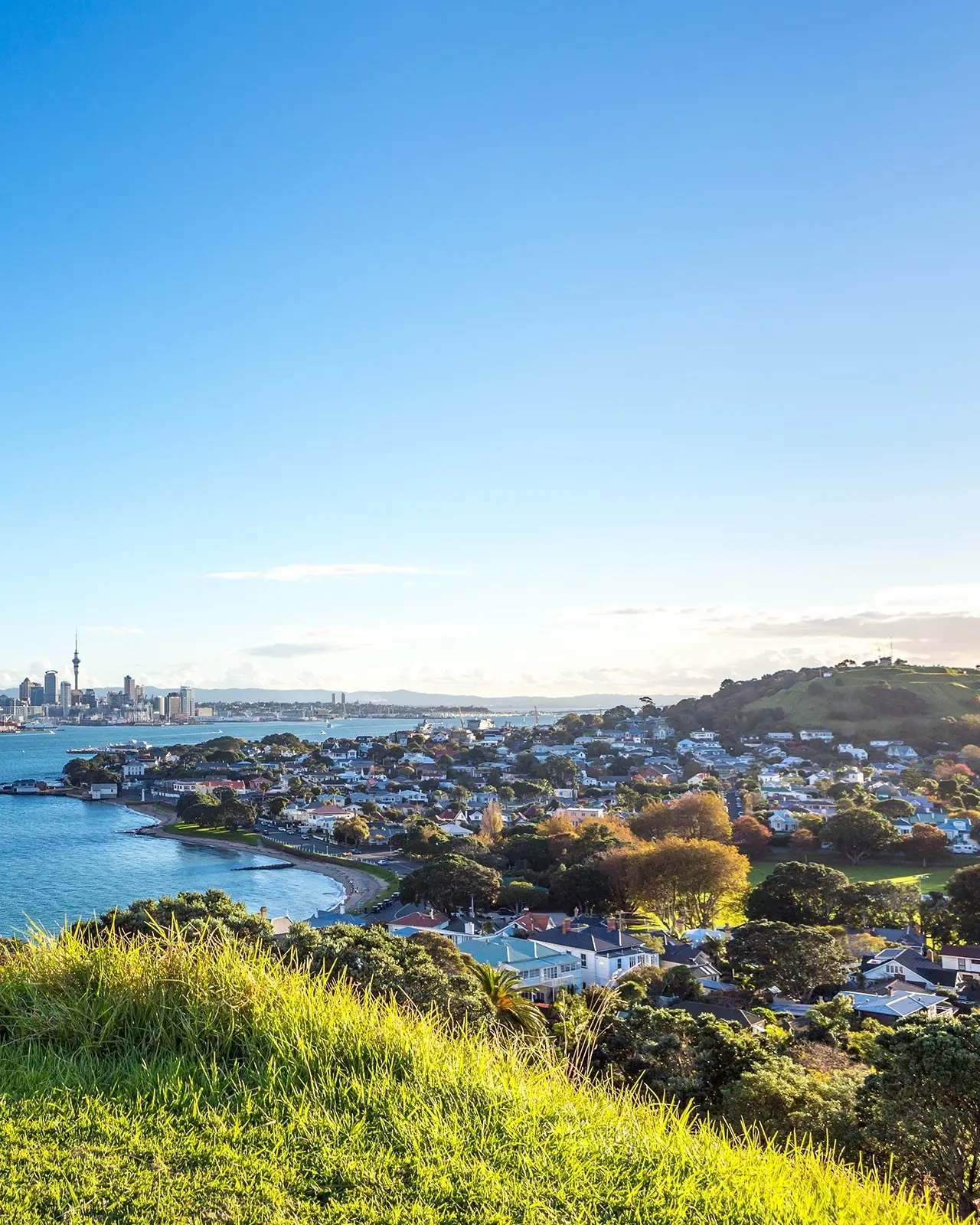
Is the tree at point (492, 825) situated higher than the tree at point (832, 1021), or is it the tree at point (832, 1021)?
the tree at point (832, 1021)

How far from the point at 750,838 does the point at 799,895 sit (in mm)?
12108

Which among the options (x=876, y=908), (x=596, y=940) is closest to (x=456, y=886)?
(x=596, y=940)

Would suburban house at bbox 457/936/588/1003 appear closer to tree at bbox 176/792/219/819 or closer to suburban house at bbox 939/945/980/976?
suburban house at bbox 939/945/980/976

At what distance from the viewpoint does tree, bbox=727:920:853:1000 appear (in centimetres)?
1697

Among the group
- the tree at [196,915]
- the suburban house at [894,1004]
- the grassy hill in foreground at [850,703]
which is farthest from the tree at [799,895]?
Answer: the grassy hill in foreground at [850,703]

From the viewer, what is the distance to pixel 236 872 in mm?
35250

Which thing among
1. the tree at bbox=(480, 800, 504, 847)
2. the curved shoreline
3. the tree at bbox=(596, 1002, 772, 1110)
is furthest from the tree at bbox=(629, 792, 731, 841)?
the tree at bbox=(596, 1002, 772, 1110)

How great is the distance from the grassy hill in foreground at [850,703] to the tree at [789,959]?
5802cm

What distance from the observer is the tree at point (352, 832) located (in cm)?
4175

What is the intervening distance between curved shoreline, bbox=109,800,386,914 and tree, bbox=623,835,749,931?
802 centimetres

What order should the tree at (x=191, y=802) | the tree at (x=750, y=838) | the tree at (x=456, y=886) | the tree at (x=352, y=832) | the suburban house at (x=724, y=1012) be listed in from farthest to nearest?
the tree at (x=191, y=802) < the tree at (x=352, y=832) < the tree at (x=750, y=838) < the tree at (x=456, y=886) < the suburban house at (x=724, y=1012)

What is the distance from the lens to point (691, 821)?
32375 mm

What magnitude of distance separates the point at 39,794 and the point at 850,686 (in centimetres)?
6339

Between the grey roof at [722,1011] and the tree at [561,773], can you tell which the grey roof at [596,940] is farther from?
the tree at [561,773]
